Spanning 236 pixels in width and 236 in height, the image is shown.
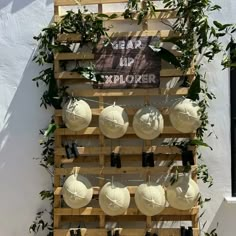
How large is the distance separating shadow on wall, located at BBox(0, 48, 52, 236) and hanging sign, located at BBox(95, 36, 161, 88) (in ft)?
1.82

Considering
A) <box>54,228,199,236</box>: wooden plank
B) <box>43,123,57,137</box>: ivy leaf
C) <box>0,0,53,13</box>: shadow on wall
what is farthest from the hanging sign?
<box>54,228,199,236</box>: wooden plank

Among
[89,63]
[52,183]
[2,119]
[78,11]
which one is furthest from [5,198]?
[78,11]

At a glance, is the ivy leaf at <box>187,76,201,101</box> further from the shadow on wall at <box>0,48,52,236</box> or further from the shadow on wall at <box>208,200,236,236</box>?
the shadow on wall at <box>0,48,52,236</box>

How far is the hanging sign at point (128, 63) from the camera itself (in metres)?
3.02

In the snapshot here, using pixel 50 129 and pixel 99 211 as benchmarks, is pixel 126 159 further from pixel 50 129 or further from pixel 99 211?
pixel 50 129

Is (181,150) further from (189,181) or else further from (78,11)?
(78,11)

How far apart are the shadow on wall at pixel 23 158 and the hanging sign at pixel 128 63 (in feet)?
A: 1.82

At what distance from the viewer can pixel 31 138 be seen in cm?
325

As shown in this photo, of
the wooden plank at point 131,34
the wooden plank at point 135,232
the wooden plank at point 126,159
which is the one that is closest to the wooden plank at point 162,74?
the wooden plank at point 131,34

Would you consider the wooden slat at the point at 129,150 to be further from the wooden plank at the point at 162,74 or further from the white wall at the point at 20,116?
the wooden plank at the point at 162,74

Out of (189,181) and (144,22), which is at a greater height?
(144,22)

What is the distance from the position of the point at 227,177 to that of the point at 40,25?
1.86m

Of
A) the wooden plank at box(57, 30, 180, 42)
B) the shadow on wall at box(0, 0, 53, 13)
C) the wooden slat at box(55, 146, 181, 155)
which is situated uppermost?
the shadow on wall at box(0, 0, 53, 13)

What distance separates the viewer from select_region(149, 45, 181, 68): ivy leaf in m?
2.94
